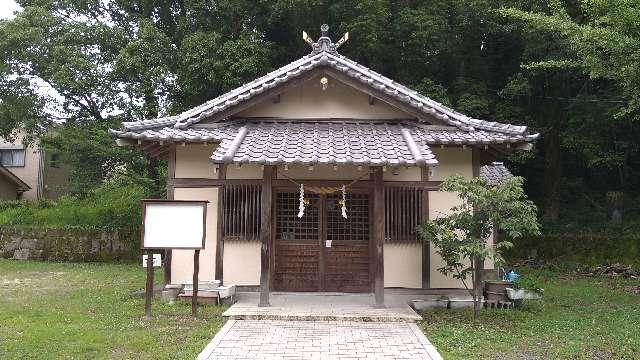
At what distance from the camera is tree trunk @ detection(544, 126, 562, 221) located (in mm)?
23203

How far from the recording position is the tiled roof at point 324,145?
990 centimetres

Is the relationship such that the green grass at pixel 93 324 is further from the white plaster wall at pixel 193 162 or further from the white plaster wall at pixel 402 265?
the white plaster wall at pixel 402 265

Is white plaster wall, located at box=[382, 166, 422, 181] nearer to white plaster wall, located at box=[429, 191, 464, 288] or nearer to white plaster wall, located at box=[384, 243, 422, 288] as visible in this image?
white plaster wall, located at box=[429, 191, 464, 288]

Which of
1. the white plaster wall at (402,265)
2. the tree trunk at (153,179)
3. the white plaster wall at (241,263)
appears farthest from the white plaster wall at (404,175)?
the tree trunk at (153,179)

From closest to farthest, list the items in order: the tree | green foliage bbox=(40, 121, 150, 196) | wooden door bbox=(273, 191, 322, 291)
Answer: the tree < wooden door bbox=(273, 191, 322, 291) < green foliage bbox=(40, 121, 150, 196)

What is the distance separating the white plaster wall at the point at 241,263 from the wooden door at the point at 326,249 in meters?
0.54

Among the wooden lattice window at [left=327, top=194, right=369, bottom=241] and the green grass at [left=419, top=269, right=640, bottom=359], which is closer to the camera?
the green grass at [left=419, top=269, right=640, bottom=359]

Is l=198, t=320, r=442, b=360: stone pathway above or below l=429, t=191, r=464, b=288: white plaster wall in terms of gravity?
below

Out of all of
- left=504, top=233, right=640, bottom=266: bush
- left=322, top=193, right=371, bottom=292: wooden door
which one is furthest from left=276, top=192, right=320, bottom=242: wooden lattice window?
left=504, top=233, right=640, bottom=266: bush

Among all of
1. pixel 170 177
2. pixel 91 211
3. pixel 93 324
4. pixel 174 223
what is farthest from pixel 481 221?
pixel 91 211

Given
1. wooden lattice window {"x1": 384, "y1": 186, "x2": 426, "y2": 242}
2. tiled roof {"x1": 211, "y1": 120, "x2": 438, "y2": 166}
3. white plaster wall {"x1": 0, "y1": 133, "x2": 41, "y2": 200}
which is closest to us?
tiled roof {"x1": 211, "y1": 120, "x2": 438, "y2": 166}

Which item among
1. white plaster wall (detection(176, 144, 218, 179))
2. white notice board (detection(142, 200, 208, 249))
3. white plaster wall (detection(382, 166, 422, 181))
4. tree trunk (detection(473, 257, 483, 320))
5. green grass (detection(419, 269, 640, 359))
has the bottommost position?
green grass (detection(419, 269, 640, 359))

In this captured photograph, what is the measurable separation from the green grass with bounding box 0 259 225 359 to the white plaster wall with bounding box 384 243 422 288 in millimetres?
3917

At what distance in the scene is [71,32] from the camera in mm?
22594
